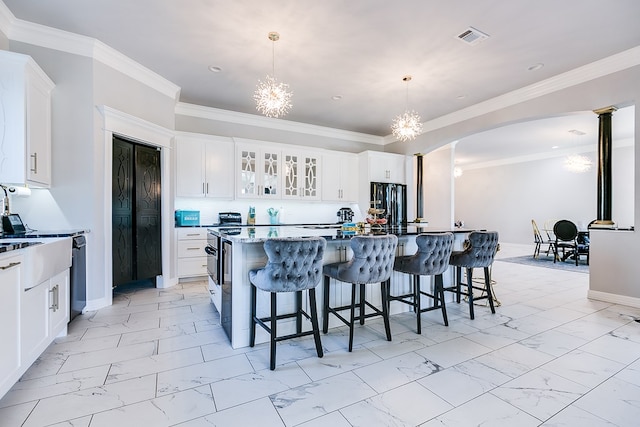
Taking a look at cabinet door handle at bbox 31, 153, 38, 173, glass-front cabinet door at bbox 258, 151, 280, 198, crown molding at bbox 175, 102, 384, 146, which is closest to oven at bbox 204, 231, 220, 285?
cabinet door handle at bbox 31, 153, 38, 173

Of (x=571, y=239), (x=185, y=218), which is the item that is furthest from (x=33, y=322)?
(x=571, y=239)

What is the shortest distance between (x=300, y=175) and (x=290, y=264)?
408 cm

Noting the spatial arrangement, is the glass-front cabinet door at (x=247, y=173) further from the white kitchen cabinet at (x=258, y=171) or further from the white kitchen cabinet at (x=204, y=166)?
the white kitchen cabinet at (x=204, y=166)

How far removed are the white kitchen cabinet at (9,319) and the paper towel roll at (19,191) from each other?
1828 mm

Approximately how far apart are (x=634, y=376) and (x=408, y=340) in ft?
5.01

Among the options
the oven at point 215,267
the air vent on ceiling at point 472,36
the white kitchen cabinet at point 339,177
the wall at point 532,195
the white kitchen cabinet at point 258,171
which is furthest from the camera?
the wall at point 532,195

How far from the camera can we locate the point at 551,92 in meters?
4.28

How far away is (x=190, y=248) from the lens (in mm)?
4797

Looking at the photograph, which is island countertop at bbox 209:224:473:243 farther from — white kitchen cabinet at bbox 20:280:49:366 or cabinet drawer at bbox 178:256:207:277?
cabinet drawer at bbox 178:256:207:277

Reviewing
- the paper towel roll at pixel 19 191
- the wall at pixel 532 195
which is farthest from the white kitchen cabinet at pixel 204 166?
the wall at pixel 532 195

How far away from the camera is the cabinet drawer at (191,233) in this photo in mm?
4750

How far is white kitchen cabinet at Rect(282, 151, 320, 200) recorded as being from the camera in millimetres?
5961

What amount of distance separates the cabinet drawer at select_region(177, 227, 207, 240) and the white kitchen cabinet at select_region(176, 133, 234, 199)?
598 millimetres

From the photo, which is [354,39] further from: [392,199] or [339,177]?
[392,199]
